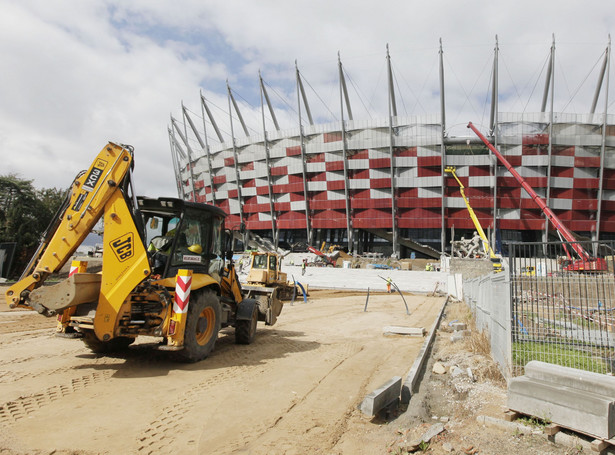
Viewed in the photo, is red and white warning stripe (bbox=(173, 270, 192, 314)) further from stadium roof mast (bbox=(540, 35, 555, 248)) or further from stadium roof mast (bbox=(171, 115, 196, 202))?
stadium roof mast (bbox=(171, 115, 196, 202))

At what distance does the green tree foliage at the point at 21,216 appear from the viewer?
98.8 feet

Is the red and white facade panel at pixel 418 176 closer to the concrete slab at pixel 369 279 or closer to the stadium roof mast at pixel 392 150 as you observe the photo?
the stadium roof mast at pixel 392 150

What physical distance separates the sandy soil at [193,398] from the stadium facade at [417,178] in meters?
44.6

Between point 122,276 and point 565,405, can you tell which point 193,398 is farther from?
point 565,405

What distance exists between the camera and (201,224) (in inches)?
293

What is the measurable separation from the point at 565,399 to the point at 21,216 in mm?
36964

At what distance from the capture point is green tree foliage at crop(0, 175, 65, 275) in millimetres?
30111

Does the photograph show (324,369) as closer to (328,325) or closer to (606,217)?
(328,325)

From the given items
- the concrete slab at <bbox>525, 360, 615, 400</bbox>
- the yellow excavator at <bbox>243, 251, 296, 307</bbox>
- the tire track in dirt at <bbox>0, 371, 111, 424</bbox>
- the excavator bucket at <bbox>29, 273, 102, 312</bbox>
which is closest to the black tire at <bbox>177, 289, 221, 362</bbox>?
the tire track in dirt at <bbox>0, 371, 111, 424</bbox>

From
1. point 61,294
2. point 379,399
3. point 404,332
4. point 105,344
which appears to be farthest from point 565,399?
point 404,332

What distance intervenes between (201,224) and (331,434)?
449cm

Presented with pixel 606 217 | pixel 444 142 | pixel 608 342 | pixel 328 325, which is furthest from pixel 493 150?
pixel 608 342

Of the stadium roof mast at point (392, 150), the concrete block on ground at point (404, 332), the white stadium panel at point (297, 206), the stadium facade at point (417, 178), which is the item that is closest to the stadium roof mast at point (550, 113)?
the stadium facade at point (417, 178)

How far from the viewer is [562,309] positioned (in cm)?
568
